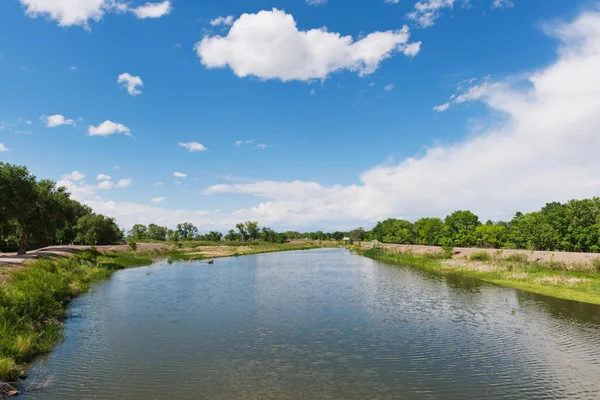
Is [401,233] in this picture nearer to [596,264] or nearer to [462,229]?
[462,229]

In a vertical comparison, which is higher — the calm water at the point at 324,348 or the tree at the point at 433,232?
the tree at the point at 433,232

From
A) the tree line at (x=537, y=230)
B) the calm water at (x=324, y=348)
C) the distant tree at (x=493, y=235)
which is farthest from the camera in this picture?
the distant tree at (x=493, y=235)

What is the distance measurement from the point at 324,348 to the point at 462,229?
114 meters

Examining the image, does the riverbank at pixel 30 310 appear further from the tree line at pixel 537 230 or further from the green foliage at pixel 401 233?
the green foliage at pixel 401 233

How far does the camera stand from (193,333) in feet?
89.4

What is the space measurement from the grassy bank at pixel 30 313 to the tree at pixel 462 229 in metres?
113

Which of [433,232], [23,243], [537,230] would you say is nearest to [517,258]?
[537,230]

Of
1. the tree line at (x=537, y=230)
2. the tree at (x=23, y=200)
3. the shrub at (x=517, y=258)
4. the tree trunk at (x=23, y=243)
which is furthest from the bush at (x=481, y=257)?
the tree trunk at (x=23, y=243)

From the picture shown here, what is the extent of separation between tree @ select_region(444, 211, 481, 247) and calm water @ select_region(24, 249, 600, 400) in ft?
275

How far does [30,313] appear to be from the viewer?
26.1 m

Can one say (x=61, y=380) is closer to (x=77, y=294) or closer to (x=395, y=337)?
(x=395, y=337)

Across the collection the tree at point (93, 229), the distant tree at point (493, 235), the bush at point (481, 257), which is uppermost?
the tree at point (93, 229)

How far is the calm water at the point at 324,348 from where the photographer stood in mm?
17969

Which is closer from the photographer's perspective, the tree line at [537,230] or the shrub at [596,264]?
the shrub at [596,264]
